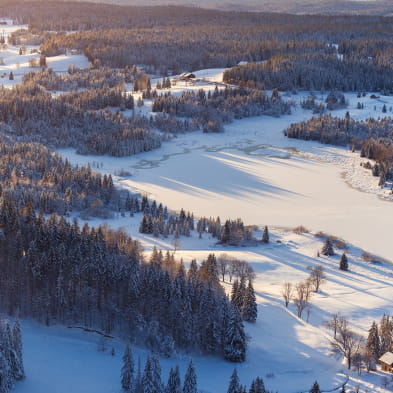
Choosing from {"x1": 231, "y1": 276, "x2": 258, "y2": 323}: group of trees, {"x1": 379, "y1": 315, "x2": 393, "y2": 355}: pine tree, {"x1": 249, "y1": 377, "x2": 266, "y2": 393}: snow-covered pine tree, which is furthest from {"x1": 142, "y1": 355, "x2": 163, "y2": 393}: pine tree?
{"x1": 379, "y1": 315, "x2": 393, "y2": 355}: pine tree

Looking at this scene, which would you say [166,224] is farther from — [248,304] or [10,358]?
[10,358]

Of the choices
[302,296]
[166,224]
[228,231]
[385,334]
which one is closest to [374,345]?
[385,334]

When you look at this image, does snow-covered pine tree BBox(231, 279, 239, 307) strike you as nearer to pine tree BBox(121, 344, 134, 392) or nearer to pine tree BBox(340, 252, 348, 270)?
pine tree BBox(121, 344, 134, 392)

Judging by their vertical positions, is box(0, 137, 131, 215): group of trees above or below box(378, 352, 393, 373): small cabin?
above

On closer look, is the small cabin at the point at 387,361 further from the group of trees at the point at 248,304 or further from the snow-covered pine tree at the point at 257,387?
the snow-covered pine tree at the point at 257,387

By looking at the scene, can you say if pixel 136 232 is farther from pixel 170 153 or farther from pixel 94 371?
pixel 170 153

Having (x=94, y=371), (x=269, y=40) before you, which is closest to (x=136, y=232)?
(x=94, y=371)

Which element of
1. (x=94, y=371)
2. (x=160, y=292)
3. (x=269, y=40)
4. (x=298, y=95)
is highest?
(x=269, y=40)

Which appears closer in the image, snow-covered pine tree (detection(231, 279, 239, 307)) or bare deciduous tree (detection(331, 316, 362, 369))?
bare deciduous tree (detection(331, 316, 362, 369))
